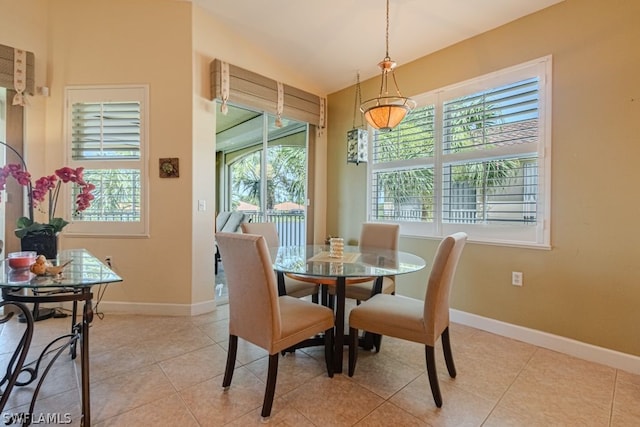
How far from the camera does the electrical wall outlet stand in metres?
2.56

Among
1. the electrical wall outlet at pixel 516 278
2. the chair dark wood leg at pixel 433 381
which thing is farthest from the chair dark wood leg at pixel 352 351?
the electrical wall outlet at pixel 516 278

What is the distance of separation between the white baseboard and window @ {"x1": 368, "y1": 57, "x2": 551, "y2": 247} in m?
0.72

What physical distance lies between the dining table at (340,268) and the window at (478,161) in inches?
36.1

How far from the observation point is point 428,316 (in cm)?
172

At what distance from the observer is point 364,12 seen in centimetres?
271

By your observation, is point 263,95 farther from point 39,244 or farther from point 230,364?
point 230,364

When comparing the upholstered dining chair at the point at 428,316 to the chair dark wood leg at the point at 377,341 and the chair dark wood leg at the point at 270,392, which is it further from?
the chair dark wood leg at the point at 270,392

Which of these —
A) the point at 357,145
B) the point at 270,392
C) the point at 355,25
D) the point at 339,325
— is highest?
the point at 355,25

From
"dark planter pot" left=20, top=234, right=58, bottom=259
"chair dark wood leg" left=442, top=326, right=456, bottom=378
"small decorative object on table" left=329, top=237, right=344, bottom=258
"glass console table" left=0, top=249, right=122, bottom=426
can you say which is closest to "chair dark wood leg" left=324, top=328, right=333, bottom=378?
"small decorative object on table" left=329, top=237, right=344, bottom=258

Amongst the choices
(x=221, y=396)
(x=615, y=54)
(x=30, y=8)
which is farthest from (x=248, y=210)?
(x=615, y=54)

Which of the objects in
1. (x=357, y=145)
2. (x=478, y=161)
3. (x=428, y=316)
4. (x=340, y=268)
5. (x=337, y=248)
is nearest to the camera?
(x=428, y=316)

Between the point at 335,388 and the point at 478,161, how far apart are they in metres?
2.28

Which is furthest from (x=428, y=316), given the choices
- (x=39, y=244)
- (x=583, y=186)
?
(x=39, y=244)

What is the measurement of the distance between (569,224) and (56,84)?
186 inches
